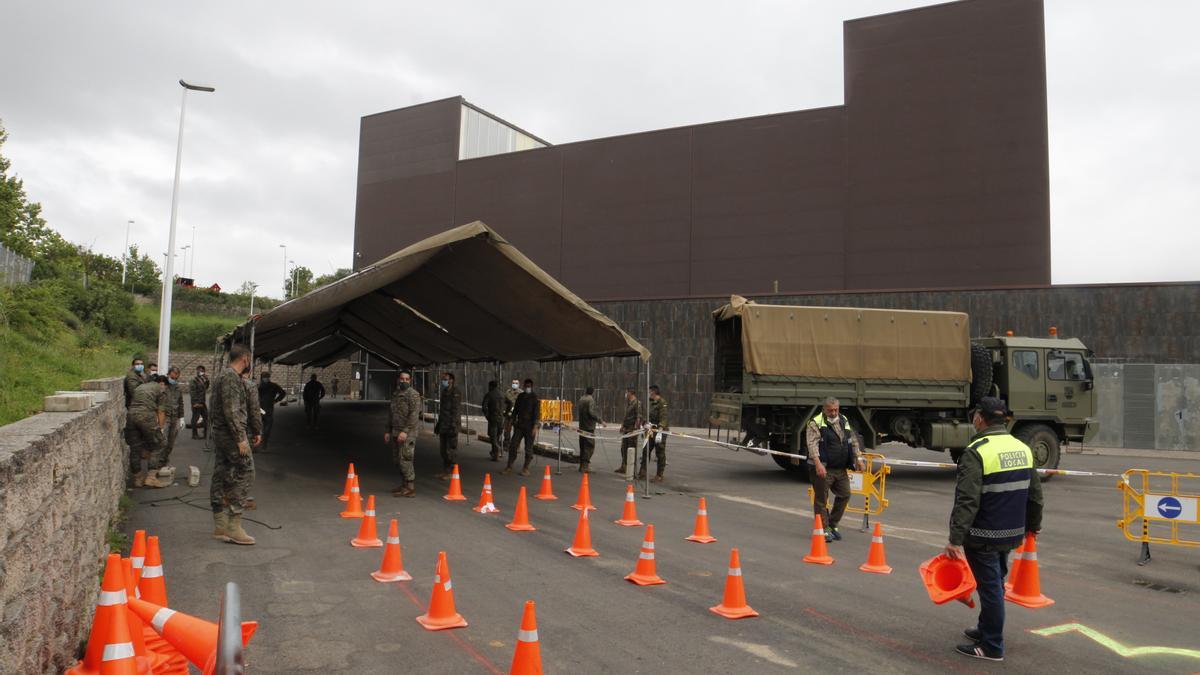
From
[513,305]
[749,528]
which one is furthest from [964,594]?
[513,305]

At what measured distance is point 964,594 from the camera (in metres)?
5.32

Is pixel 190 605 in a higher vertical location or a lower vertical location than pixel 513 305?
lower

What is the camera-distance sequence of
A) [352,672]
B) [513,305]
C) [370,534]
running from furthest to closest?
[513,305] → [370,534] → [352,672]

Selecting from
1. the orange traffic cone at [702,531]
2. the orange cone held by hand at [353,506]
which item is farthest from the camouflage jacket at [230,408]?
the orange traffic cone at [702,531]

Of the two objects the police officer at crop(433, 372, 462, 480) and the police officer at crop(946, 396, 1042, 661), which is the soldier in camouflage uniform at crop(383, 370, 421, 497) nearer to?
the police officer at crop(433, 372, 462, 480)

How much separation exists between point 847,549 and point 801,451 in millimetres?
6178

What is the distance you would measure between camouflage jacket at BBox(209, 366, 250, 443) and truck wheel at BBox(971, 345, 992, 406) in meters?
14.3

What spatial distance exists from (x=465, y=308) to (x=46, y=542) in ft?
36.4

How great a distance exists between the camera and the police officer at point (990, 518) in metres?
5.36

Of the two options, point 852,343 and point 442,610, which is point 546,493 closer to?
point 442,610

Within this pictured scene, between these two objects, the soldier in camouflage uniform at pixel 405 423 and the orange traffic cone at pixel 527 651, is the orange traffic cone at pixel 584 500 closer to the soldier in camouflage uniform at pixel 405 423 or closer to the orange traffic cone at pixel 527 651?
the soldier in camouflage uniform at pixel 405 423

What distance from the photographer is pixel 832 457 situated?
9.29 m

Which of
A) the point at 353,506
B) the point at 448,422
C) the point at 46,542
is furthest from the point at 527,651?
the point at 448,422

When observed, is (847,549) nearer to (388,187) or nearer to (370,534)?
(370,534)
